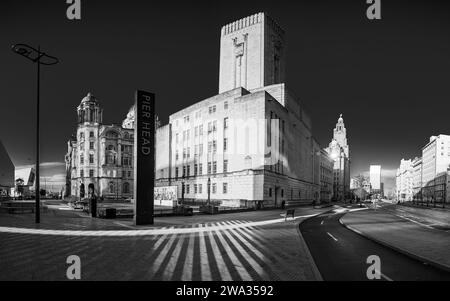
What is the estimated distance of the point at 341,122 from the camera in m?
177

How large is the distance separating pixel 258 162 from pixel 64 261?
40954mm

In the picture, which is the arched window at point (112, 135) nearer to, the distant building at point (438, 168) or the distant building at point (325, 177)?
the distant building at point (325, 177)

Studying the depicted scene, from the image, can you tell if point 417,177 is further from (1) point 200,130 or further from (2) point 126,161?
(2) point 126,161

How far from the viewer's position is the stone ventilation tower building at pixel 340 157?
504 ft

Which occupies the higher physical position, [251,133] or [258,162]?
[251,133]

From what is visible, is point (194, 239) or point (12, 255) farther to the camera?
point (194, 239)

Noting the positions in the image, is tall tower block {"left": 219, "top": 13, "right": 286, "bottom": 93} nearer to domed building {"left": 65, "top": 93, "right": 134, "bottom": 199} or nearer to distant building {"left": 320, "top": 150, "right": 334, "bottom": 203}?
domed building {"left": 65, "top": 93, "right": 134, "bottom": 199}

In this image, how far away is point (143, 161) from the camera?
65.9 ft

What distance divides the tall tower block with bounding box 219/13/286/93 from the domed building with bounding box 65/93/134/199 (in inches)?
1611

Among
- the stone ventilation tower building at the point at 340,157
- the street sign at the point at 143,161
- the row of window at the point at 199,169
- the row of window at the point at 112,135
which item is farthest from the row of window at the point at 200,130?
the stone ventilation tower building at the point at 340,157

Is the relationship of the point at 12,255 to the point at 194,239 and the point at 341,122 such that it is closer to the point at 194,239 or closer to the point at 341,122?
the point at 194,239

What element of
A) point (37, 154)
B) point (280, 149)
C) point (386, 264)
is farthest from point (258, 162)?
point (386, 264)

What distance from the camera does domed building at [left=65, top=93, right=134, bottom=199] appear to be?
84.7 meters

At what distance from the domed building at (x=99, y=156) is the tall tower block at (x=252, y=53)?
40923mm
